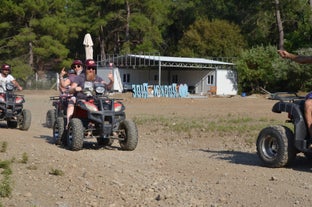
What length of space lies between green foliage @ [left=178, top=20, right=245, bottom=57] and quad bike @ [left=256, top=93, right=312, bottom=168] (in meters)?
50.2

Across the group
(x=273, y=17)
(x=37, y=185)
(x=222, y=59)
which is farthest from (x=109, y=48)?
(x=37, y=185)

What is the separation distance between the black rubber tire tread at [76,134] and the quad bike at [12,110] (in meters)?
4.63

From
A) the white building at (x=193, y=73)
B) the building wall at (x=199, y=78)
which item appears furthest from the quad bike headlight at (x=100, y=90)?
the building wall at (x=199, y=78)

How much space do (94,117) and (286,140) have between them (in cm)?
395

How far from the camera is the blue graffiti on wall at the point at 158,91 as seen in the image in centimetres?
3984

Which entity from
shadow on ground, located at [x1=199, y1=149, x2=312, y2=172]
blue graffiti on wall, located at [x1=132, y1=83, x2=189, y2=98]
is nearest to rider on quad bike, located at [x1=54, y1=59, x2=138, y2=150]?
shadow on ground, located at [x1=199, y1=149, x2=312, y2=172]

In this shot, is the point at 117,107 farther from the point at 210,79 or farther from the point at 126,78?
the point at 210,79

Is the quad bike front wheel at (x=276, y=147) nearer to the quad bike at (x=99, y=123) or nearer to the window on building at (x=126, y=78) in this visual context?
the quad bike at (x=99, y=123)

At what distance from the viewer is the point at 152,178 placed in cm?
852

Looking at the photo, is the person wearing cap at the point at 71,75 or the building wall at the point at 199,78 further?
the building wall at the point at 199,78

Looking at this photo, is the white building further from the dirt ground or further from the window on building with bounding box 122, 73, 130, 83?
the dirt ground

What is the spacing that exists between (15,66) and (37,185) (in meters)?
45.8

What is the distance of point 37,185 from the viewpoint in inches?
306

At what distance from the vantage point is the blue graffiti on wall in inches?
1569
